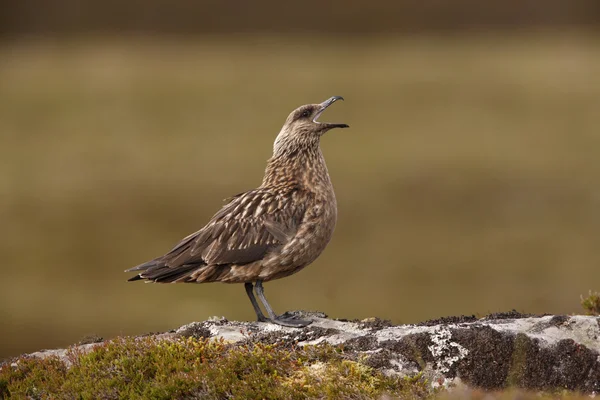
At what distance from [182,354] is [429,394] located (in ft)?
8.74

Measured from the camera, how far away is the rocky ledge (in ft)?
27.0

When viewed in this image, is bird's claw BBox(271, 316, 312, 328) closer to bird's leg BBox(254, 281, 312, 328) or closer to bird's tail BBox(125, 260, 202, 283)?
bird's leg BBox(254, 281, 312, 328)

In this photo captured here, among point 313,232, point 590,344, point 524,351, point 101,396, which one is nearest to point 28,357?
point 101,396

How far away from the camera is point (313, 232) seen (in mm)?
9305

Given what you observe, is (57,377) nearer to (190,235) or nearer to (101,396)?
(101,396)

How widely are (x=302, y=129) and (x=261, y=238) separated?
1743 millimetres

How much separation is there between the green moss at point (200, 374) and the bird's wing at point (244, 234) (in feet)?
3.23

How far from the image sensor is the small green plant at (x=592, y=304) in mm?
10906

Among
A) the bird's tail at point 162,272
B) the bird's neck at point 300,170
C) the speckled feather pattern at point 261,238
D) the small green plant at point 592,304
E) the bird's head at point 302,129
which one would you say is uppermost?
the bird's head at point 302,129

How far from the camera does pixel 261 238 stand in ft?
30.4

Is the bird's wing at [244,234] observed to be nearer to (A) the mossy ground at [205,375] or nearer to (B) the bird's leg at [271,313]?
(B) the bird's leg at [271,313]

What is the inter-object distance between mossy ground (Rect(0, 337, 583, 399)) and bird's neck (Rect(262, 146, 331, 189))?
2.26 metres

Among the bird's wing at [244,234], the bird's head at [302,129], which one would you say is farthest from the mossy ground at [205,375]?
the bird's head at [302,129]

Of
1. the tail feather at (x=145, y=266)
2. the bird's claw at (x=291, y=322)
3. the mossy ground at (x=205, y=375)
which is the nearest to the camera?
the mossy ground at (x=205, y=375)
